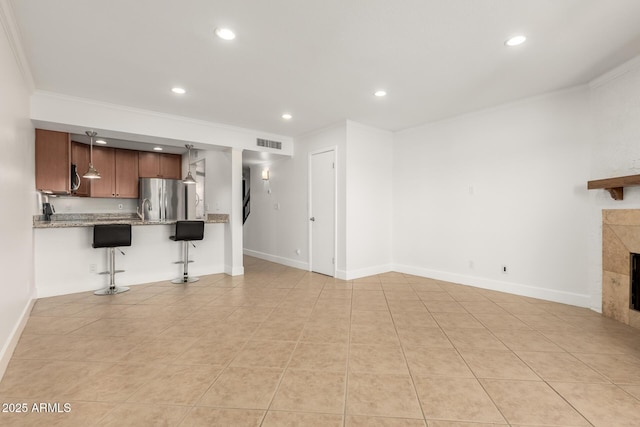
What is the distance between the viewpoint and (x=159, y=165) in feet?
21.7

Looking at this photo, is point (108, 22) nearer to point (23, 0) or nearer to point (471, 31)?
point (23, 0)

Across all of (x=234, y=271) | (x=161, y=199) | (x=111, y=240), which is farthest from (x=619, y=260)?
(x=161, y=199)

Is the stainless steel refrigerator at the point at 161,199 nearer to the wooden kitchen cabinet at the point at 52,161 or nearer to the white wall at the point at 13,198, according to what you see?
the wooden kitchen cabinet at the point at 52,161

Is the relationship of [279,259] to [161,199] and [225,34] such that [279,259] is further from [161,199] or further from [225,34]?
[225,34]

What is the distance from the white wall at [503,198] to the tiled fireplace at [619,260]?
0.92 feet

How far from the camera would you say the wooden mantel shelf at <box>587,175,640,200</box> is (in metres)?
2.76

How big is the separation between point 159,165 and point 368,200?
487cm

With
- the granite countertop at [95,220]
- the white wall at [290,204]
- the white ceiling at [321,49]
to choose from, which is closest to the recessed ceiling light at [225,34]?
the white ceiling at [321,49]

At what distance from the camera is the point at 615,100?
3098 mm

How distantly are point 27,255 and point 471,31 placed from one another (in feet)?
16.7

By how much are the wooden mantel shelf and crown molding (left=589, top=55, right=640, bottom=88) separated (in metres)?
1.11

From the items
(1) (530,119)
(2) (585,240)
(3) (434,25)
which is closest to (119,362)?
(3) (434,25)

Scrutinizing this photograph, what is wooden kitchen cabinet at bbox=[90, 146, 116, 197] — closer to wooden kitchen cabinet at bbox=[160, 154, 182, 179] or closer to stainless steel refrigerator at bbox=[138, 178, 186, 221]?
stainless steel refrigerator at bbox=[138, 178, 186, 221]

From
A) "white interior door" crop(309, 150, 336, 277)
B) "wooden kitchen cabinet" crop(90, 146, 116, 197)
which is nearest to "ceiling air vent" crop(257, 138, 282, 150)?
"white interior door" crop(309, 150, 336, 277)
